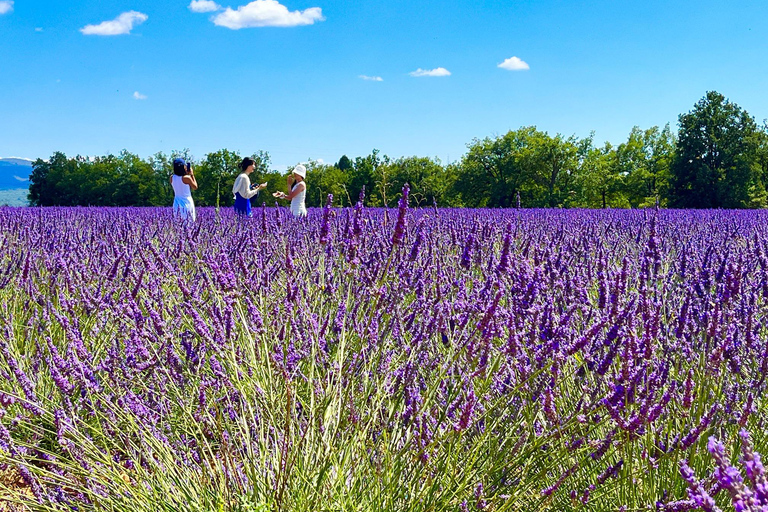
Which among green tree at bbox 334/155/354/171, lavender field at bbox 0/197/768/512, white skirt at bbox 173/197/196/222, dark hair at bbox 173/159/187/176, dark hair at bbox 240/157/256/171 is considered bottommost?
lavender field at bbox 0/197/768/512

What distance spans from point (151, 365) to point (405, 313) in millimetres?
1048

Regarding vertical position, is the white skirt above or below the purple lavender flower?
above

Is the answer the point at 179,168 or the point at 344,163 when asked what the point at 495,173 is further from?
the point at 179,168

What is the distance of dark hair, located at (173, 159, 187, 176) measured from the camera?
802 cm

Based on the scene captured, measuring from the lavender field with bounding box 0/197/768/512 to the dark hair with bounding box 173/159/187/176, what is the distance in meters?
5.28

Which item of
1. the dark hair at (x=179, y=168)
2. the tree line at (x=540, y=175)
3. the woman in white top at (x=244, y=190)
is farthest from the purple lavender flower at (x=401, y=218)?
the tree line at (x=540, y=175)

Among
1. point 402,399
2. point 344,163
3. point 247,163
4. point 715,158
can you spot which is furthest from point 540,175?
point 402,399

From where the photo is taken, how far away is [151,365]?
2027 millimetres

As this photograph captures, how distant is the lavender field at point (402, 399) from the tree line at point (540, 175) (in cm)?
2833

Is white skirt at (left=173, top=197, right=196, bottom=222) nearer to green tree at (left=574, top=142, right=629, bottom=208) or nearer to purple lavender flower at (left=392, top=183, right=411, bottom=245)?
purple lavender flower at (left=392, top=183, right=411, bottom=245)

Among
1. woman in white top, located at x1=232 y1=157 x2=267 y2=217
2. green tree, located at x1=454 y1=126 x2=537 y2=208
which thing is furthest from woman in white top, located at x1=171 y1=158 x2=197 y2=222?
green tree, located at x1=454 y1=126 x2=537 y2=208

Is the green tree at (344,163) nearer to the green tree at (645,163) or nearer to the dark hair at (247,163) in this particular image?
the green tree at (645,163)

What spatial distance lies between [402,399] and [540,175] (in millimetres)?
38378

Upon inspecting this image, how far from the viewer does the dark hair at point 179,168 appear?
316 inches
